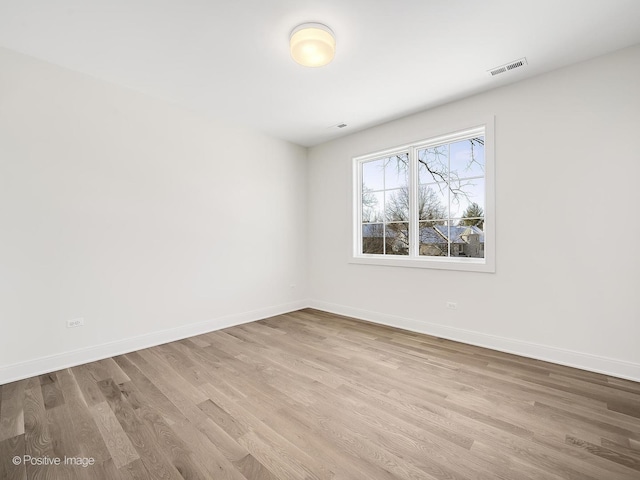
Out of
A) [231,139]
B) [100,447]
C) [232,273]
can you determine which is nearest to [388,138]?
[231,139]

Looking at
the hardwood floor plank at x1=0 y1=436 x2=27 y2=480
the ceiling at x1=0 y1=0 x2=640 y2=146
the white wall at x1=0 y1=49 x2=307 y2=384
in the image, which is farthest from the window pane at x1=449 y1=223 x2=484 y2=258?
the hardwood floor plank at x1=0 y1=436 x2=27 y2=480

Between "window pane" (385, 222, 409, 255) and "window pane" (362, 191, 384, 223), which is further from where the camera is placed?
"window pane" (362, 191, 384, 223)

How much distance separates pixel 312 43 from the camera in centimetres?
221

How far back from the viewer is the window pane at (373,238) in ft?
14.0

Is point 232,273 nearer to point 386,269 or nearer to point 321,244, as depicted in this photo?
point 321,244

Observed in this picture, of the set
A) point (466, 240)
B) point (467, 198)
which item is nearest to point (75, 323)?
point (466, 240)

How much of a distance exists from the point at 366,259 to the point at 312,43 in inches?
111

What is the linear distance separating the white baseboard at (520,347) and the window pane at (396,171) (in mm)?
1878

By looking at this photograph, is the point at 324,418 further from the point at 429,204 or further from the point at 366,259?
the point at 429,204

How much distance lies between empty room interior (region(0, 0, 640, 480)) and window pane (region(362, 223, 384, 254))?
0.38ft

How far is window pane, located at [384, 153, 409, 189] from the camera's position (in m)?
3.99

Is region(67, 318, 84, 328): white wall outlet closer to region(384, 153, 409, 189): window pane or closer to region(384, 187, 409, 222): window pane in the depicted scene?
region(384, 187, 409, 222): window pane

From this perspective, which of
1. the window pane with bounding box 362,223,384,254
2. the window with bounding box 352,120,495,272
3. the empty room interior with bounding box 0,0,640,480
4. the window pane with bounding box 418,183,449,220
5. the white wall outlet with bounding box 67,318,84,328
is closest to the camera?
the empty room interior with bounding box 0,0,640,480

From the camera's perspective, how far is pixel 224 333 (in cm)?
367
